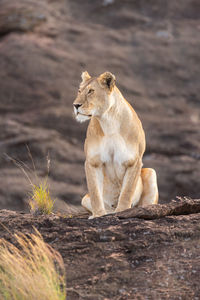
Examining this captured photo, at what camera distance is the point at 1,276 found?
17.0 ft

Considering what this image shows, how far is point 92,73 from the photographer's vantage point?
2377 cm

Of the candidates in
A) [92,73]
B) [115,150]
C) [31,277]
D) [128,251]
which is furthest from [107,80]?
[92,73]

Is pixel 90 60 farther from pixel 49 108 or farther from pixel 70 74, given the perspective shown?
pixel 49 108

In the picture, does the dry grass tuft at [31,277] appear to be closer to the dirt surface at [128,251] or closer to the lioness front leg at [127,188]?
the dirt surface at [128,251]

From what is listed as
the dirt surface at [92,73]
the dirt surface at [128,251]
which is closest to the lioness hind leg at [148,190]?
the dirt surface at [128,251]

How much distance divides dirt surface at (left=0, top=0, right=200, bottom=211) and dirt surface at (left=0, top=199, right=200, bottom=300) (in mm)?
13225

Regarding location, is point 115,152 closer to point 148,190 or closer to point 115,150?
point 115,150

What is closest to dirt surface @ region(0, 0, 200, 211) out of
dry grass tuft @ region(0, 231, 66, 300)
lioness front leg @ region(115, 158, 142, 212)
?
lioness front leg @ region(115, 158, 142, 212)

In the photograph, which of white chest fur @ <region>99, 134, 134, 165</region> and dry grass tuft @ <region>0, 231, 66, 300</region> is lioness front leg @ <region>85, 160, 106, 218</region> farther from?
dry grass tuft @ <region>0, 231, 66, 300</region>

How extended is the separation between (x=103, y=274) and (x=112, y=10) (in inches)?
887

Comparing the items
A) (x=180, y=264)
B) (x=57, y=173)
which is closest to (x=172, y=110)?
(x=57, y=173)

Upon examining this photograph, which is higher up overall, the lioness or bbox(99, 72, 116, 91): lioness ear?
bbox(99, 72, 116, 91): lioness ear

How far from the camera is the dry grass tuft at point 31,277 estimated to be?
4.84 metres

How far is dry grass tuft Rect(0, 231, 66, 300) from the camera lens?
15.9ft
